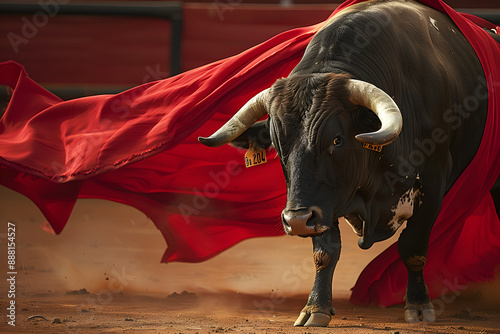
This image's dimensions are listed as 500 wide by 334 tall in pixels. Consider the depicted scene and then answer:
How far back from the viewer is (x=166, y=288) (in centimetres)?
474

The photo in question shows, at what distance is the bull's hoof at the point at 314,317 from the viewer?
3.49 meters

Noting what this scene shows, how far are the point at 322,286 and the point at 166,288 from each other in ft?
4.73

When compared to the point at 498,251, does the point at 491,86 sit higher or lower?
higher

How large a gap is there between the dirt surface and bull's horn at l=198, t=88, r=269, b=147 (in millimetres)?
848

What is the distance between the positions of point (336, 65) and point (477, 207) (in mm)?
1566

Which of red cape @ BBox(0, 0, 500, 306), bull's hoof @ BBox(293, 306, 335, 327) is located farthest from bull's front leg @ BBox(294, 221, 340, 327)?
red cape @ BBox(0, 0, 500, 306)

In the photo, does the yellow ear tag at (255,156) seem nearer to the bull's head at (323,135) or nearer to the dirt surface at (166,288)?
the bull's head at (323,135)

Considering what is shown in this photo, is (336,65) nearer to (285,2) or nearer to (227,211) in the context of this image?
(227,211)

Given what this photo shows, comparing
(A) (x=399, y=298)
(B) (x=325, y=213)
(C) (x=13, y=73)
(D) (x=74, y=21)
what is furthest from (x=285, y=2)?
(B) (x=325, y=213)

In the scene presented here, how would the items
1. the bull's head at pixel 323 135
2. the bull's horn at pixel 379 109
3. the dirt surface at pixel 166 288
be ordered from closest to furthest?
the bull's horn at pixel 379 109, the bull's head at pixel 323 135, the dirt surface at pixel 166 288

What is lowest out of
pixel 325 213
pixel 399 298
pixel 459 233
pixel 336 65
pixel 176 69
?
pixel 176 69

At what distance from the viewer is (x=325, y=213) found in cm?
318

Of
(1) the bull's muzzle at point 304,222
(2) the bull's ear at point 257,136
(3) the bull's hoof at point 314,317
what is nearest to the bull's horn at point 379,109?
(1) the bull's muzzle at point 304,222

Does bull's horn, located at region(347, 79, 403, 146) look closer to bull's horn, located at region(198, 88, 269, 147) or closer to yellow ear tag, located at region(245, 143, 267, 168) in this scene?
bull's horn, located at region(198, 88, 269, 147)
